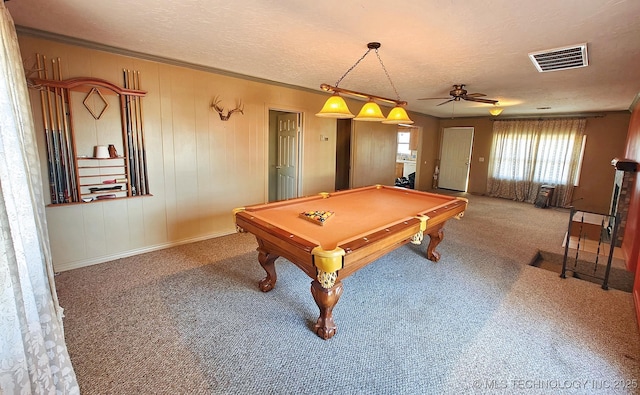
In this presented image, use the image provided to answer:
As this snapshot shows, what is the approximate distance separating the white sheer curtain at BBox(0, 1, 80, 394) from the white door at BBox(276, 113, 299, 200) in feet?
12.1

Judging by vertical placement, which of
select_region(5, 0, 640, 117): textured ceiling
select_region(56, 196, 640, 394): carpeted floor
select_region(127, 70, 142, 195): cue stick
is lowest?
select_region(56, 196, 640, 394): carpeted floor

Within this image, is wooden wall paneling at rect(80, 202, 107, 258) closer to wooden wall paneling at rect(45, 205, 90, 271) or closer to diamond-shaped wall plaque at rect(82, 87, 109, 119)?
wooden wall paneling at rect(45, 205, 90, 271)

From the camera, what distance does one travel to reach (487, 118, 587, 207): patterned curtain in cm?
661

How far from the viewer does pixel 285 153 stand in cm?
524

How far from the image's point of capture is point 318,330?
2.07 m

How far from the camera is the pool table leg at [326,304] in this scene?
1994 mm

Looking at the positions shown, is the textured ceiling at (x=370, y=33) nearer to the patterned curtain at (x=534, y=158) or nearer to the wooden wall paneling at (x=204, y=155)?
the wooden wall paneling at (x=204, y=155)

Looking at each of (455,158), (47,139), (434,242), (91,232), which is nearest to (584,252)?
(434,242)

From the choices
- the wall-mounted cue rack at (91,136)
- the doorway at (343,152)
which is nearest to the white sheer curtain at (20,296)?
the wall-mounted cue rack at (91,136)

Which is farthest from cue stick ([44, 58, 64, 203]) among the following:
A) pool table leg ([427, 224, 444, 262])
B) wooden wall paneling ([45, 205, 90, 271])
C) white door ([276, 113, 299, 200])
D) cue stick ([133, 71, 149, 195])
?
pool table leg ([427, 224, 444, 262])

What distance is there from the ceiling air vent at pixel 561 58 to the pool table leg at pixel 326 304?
9.30 feet

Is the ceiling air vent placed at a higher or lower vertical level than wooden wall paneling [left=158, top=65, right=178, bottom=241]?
higher

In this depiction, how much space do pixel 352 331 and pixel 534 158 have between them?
7.36 m

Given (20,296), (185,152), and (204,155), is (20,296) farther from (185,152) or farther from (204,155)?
(204,155)
